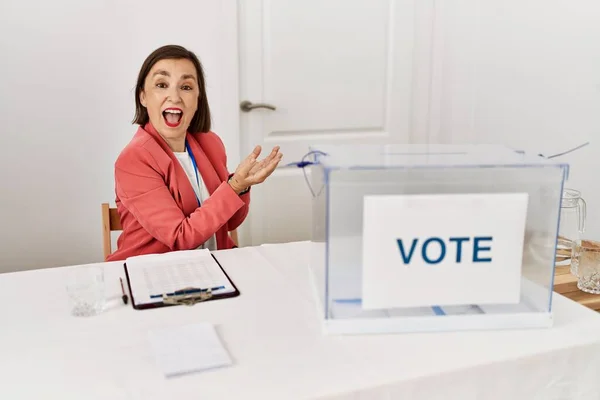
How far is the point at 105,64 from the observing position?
2.54 meters

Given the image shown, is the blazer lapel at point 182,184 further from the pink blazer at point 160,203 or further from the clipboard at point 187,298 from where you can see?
the clipboard at point 187,298

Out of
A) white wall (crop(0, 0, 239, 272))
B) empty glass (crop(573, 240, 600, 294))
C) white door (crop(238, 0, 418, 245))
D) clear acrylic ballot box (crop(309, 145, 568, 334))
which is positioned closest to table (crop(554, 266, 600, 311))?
empty glass (crop(573, 240, 600, 294))

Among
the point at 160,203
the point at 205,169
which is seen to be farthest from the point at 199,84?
the point at 160,203

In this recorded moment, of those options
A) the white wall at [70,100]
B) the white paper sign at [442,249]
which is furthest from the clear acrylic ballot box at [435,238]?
the white wall at [70,100]

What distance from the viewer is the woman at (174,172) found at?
160 cm

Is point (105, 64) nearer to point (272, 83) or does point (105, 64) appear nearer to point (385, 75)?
point (272, 83)

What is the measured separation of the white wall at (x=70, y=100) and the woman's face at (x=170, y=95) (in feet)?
2.90

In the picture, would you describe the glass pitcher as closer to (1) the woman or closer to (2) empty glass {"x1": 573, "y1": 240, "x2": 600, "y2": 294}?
(2) empty glass {"x1": 573, "y1": 240, "x2": 600, "y2": 294}

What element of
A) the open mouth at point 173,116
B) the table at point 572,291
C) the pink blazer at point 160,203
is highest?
the open mouth at point 173,116

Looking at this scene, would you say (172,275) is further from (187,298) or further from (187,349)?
(187,349)

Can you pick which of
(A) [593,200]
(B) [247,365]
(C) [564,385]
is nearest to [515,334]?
(C) [564,385]

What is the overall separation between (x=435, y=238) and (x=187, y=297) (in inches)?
19.2

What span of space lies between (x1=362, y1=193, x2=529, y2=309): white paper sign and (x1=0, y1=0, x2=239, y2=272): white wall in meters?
1.86

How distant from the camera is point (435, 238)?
3.36 feet
